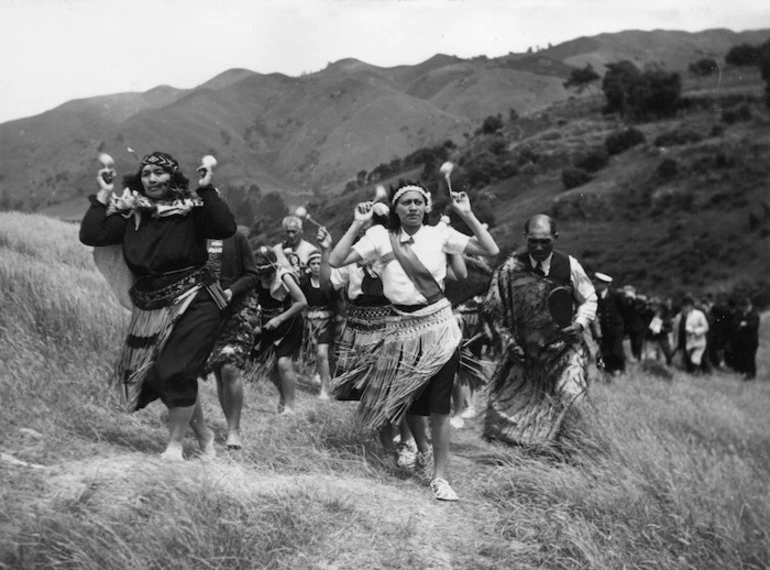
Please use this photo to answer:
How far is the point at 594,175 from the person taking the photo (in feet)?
247

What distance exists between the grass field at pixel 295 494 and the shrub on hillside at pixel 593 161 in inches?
2834

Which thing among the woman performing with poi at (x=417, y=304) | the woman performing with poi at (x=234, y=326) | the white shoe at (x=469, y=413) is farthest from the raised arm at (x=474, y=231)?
the white shoe at (x=469, y=413)

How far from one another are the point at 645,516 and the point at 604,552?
484 millimetres

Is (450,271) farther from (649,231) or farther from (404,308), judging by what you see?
(649,231)

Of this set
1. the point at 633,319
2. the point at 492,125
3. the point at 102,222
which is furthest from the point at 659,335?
the point at 492,125

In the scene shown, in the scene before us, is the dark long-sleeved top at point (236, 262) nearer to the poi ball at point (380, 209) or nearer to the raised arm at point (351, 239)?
the raised arm at point (351, 239)

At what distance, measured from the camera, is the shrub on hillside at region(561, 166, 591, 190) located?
74.1m

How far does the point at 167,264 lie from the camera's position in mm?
5043

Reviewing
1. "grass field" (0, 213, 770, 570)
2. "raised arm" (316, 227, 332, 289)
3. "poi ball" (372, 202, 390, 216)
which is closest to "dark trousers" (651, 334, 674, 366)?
"grass field" (0, 213, 770, 570)

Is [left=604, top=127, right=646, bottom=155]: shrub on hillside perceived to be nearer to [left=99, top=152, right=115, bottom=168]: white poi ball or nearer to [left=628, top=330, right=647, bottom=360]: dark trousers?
[left=628, top=330, right=647, bottom=360]: dark trousers

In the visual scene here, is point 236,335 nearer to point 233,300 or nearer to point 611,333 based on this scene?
point 233,300

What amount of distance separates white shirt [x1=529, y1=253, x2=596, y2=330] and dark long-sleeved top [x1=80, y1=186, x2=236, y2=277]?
106 inches

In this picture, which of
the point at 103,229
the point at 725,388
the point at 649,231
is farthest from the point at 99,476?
the point at 649,231

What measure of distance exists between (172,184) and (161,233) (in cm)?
31
